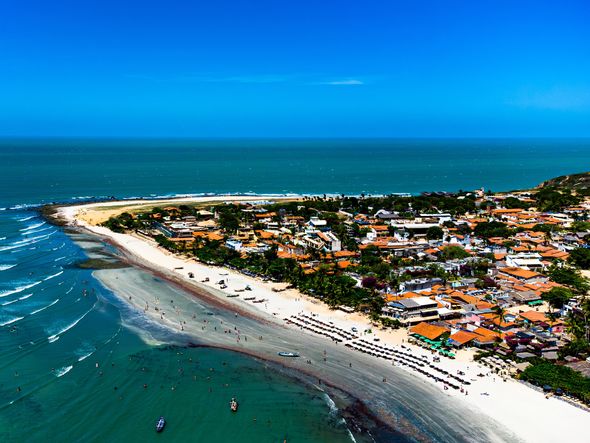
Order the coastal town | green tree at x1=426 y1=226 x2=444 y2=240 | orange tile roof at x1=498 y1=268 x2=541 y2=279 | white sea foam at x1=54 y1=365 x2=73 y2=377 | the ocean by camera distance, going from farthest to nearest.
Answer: green tree at x1=426 y1=226 x2=444 y2=240 → orange tile roof at x1=498 y1=268 x2=541 y2=279 → the coastal town → white sea foam at x1=54 y1=365 x2=73 y2=377 → the ocean

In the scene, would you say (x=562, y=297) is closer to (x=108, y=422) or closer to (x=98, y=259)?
(x=108, y=422)

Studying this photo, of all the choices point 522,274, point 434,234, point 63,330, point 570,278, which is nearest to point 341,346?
point 63,330

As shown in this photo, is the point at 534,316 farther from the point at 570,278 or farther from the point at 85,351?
the point at 85,351

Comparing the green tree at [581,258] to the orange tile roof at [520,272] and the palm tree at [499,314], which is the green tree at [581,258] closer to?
the orange tile roof at [520,272]

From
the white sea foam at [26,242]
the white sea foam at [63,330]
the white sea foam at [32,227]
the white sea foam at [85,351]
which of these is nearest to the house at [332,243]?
the white sea foam at [63,330]

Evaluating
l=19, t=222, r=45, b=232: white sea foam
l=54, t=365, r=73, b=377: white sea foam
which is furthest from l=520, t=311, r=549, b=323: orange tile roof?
l=19, t=222, r=45, b=232: white sea foam

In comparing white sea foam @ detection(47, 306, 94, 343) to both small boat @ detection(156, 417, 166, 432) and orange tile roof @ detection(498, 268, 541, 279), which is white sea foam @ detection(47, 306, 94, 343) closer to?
small boat @ detection(156, 417, 166, 432)

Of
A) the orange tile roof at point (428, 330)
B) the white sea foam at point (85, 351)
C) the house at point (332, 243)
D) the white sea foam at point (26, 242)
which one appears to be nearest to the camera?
the white sea foam at point (85, 351)
